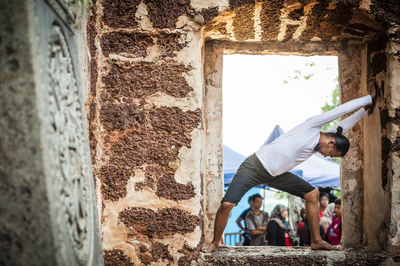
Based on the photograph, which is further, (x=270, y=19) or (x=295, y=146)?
(x=295, y=146)

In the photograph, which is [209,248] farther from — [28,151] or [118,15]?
[28,151]

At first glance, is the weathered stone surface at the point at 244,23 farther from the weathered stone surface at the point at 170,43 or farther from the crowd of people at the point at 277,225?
the crowd of people at the point at 277,225

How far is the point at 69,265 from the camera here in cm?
113

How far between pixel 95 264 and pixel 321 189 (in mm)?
5139

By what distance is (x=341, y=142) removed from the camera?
118 inches

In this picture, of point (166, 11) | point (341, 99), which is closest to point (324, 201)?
point (341, 99)

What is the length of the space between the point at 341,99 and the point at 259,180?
0.96 m

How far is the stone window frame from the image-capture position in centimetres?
309

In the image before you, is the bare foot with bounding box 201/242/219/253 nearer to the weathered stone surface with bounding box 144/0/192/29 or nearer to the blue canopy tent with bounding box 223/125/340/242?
the weathered stone surface with bounding box 144/0/192/29

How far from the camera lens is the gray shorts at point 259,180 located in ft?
9.62

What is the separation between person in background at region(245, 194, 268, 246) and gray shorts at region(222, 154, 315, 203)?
86.5 inches

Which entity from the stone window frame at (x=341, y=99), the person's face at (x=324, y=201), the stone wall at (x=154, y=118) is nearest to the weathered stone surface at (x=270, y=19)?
the stone wall at (x=154, y=118)

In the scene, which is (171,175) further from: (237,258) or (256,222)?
(256,222)

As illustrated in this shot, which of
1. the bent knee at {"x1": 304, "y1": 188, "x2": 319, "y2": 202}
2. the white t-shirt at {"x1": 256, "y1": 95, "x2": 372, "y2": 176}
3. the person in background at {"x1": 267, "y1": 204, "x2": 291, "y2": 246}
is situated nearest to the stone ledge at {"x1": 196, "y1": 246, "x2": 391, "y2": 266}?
the bent knee at {"x1": 304, "y1": 188, "x2": 319, "y2": 202}
